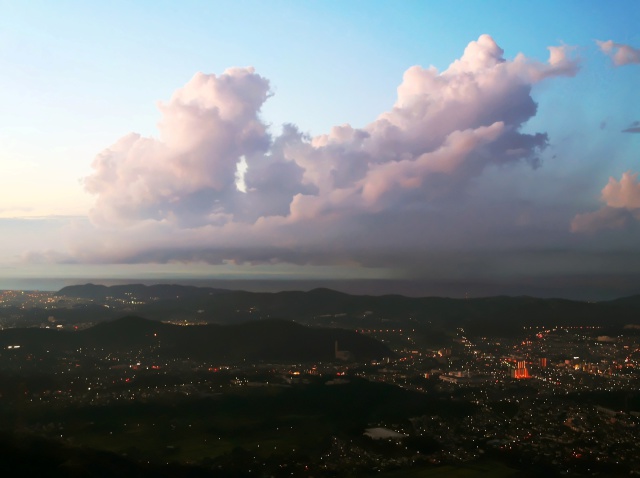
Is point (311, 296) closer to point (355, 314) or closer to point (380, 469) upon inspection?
point (355, 314)

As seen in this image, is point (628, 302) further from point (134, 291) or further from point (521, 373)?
point (134, 291)

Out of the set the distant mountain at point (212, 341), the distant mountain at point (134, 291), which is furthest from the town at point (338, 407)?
the distant mountain at point (134, 291)

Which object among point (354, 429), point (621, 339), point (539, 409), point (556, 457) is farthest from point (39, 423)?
point (621, 339)

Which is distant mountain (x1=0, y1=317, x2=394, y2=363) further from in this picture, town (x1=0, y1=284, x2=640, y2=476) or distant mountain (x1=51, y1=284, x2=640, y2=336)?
distant mountain (x1=51, y1=284, x2=640, y2=336)

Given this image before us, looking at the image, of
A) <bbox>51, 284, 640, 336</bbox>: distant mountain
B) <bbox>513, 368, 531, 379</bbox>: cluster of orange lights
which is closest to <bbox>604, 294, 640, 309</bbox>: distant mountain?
<bbox>51, 284, 640, 336</bbox>: distant mountain

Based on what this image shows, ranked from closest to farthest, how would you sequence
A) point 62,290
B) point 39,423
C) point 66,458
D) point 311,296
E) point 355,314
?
point 66,458, point 39,423, point 355,314, point 311,296, point 62,290

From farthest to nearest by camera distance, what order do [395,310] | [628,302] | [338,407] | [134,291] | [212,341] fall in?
[134,291]
[395,310]
[628,302]
[212,341]
[338,407]

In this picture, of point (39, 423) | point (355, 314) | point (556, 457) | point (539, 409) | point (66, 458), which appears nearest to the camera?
point (66, 458)

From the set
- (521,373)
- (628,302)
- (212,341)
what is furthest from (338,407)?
(628,302)
